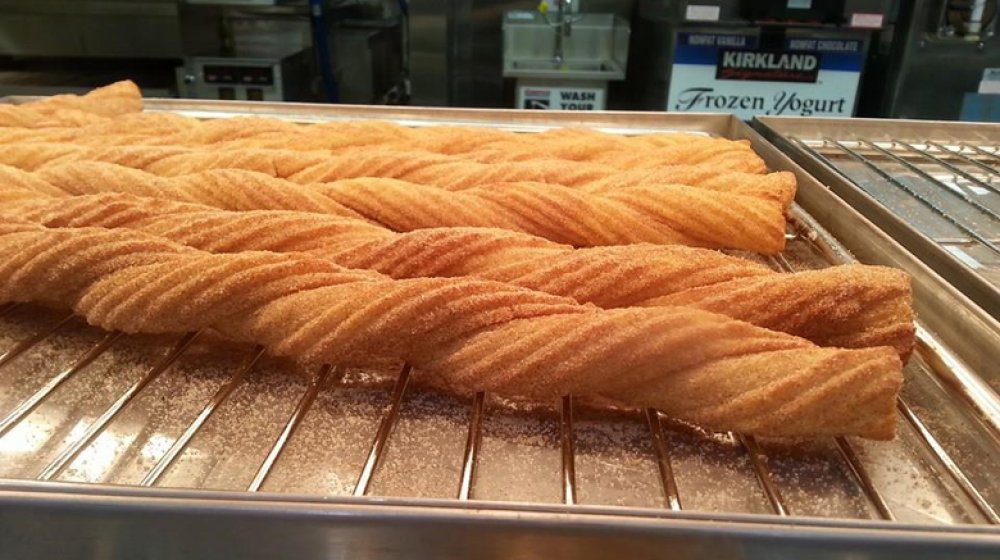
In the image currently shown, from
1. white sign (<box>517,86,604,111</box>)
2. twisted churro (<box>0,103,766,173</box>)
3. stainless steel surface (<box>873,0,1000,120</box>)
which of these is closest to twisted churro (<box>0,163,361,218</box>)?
twisted churro (<box>0,103,766,173</box>)

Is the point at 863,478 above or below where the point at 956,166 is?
below

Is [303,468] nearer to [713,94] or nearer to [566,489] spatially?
[566,489]

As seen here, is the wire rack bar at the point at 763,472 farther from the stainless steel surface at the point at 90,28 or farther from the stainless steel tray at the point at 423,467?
the stainless steel surface at the point at 90,28

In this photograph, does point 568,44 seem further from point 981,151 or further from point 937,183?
point 937,183

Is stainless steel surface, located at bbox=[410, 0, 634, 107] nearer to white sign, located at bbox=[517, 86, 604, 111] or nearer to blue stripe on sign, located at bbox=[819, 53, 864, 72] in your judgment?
white sign, located at bbox=[517, 86, 604, 111]

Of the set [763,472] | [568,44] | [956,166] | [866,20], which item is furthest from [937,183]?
[568,44]

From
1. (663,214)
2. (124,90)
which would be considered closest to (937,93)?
(663,214)

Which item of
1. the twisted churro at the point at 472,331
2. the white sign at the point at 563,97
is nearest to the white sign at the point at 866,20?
the white sign at the point at 563,97
